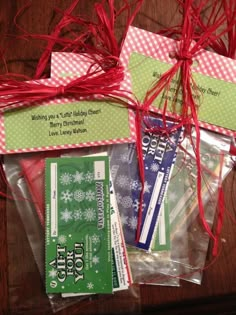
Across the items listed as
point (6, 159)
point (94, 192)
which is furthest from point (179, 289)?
point (6, 159)

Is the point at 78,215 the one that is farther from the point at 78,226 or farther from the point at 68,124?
the point at 68,124

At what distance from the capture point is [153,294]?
1.86ft

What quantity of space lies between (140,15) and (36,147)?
0.25 metres

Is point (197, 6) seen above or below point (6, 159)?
above

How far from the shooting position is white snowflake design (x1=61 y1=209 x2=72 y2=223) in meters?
0.55

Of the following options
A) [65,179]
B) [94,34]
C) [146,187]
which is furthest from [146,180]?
[94,34]

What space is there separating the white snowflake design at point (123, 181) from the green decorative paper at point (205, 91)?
111 mm

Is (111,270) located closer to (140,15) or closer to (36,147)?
(36,147)

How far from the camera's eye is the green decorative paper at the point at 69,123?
1.83 ft

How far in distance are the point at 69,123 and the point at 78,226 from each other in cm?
14

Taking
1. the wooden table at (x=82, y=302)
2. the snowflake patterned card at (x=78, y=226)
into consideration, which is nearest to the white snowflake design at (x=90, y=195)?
the snowflake patterned card at (x=78, y=226)

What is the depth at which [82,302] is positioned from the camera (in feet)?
1.83

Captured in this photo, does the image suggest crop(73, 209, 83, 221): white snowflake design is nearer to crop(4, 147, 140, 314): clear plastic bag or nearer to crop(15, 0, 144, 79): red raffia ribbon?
crop(4, 147, 140, 314): clear plastic bag

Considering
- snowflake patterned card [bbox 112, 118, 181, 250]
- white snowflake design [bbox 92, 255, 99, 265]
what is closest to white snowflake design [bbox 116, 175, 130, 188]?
snowflake patterned card [bbox 112, 118, 181, 250]
